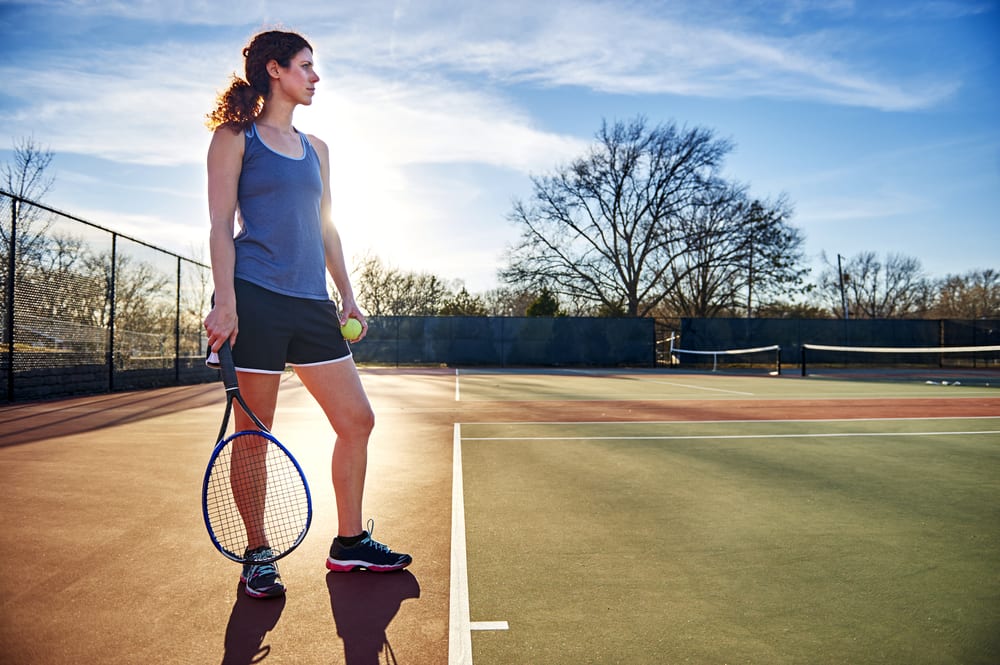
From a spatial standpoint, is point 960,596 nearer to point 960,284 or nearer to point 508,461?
point 508,461

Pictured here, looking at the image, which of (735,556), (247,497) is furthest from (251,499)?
(735,556)

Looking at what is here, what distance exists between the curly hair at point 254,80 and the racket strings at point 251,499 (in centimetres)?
112

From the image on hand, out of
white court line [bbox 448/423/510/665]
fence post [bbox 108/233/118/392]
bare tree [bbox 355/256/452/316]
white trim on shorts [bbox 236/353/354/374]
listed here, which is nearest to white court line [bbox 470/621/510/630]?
white court line [bbox 448/423/510/665]

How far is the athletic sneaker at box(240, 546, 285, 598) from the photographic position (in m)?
2.36

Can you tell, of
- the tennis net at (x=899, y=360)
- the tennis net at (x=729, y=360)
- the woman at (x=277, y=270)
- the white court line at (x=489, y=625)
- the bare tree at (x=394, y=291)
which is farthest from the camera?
the bare tree at (x=394, y=291)

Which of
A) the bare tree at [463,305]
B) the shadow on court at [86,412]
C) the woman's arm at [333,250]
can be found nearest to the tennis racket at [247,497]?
the woman's arm at [333,250]

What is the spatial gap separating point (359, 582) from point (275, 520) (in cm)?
43

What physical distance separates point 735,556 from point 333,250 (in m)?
2.03

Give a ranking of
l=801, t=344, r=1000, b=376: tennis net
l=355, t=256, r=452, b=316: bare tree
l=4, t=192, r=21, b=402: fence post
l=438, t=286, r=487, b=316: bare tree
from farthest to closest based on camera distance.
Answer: l=438, t=286, r=487, b=316: bare tree → l=355, t=256, r=452, b=316: bare tree → l=801, t=344, r=1000, b=376: tennis net → l=4, t=192, r=21, b=402: fence post

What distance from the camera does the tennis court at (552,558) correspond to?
1.99m

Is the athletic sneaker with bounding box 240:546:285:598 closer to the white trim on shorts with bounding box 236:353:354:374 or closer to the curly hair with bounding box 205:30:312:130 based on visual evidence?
the white trim on shorts with bounding box 236:353:354:374

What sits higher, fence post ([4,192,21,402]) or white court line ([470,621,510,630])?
fence post ([4,192,21,402])

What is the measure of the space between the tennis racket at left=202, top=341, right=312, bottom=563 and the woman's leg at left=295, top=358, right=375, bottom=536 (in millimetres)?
162

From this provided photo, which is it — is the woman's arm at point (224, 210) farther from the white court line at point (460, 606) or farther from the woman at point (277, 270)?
the white court line at point (460, 606)
